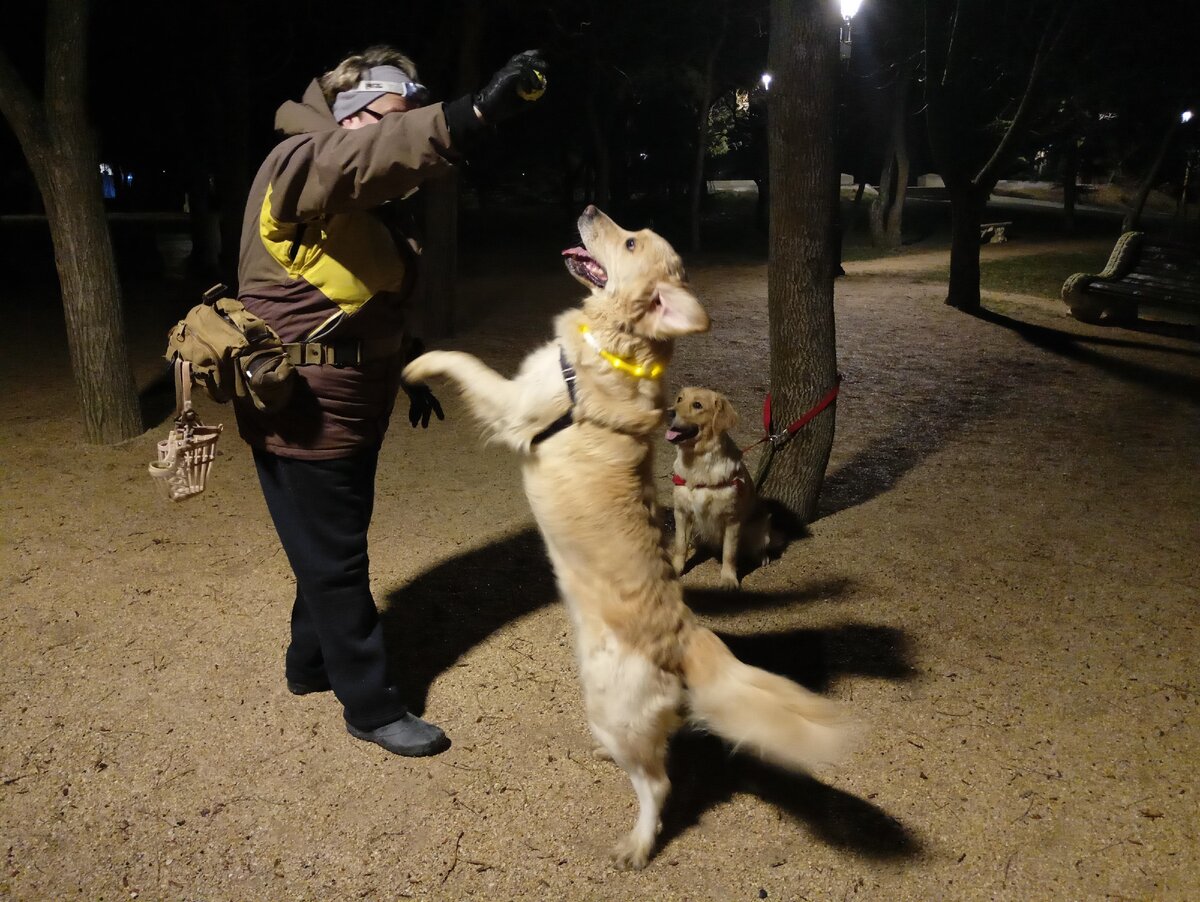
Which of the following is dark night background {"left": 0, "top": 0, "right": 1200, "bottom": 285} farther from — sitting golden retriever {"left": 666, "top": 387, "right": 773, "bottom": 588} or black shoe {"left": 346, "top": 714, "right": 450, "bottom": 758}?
black shoe {"left": 346, "top": 714, "right": 450, "bottom": 758}

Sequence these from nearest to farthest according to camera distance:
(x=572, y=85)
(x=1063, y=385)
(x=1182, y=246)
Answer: (x=1063, y=385)
(x=1182, y=246)
(x=572, y=85)

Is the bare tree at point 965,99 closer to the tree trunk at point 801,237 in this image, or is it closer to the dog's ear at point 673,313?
the tree trunk at point 801,237

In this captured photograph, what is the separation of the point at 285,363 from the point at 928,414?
22.1ft

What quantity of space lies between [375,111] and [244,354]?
2.99 feet

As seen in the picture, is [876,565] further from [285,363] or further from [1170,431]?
[1170,431]

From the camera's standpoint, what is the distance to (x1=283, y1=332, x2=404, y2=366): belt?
9.49ft

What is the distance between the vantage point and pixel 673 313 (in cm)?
284

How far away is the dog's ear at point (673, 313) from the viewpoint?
2787mm

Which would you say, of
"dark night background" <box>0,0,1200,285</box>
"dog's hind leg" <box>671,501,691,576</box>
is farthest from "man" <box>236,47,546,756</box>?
"dark night background" <box>0,0,1200,285</box>

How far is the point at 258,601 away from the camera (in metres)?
4.49

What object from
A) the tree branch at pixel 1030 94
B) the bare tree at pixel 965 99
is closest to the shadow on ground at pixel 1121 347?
the bare tree at pixel 965 99

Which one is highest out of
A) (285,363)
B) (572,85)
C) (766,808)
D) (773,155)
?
(572,85)

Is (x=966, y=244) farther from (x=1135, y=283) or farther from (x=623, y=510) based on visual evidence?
(x=623, y=510)

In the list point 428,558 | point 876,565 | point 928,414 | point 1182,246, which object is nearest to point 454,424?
point 428,558
